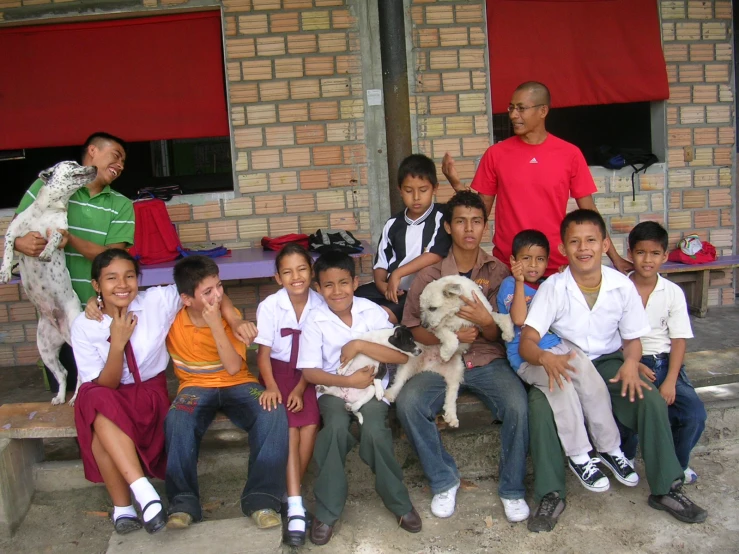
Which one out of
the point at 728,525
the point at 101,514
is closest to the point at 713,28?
the point at 728,525

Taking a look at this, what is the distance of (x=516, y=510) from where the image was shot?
323 centimetres

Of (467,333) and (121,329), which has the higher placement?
(121,329)

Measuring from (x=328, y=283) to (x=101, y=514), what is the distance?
1605mm

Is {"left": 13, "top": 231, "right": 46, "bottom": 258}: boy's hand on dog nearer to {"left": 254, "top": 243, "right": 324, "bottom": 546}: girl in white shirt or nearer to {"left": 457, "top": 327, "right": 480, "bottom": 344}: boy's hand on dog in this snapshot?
{"left": 254, "top": 243, "right": 324, "bottom": 546}: girl in white shirt

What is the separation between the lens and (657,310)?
3.49 meters

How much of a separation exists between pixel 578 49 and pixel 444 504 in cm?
394

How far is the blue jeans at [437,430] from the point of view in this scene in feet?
10.7

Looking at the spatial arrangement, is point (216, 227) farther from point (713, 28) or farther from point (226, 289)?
point (713, 28)

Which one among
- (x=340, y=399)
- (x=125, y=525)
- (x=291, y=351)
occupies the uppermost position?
(x=291, y=351)

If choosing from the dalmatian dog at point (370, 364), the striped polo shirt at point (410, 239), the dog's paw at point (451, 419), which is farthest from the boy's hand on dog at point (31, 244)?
the dog's paw at point (451, 419)

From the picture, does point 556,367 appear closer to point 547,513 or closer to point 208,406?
point 547,513

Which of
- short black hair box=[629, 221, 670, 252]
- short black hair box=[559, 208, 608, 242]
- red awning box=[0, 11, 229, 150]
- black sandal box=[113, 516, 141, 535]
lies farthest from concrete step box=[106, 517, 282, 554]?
red awning box=[0, 11, 229, 150]

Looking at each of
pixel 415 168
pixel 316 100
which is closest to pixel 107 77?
pixel 316 100

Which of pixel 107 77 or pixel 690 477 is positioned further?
→ pixel 107 77
